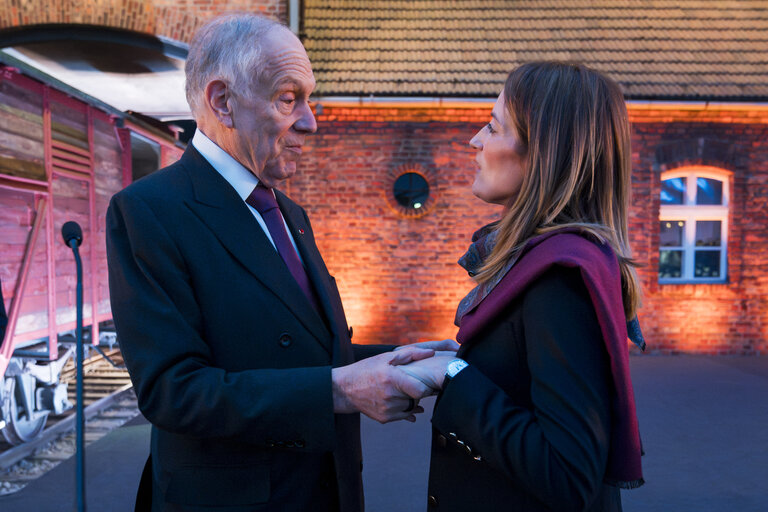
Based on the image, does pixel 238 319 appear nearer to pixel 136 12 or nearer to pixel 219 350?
pixel 219 350

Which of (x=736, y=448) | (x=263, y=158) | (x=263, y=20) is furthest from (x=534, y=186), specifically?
(x=736, y=448)

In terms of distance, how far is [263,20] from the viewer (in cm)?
145

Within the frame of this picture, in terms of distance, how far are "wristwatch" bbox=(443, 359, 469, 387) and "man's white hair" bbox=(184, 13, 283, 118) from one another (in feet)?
3.07

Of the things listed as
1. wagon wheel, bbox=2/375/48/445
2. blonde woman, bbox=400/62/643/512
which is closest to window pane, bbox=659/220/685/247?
blonde woman, bbox=400/62/643/512

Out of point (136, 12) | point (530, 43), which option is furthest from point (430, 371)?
point (530, 43)

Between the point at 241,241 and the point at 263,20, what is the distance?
662 millimetres

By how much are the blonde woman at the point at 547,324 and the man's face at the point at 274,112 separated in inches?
23.1

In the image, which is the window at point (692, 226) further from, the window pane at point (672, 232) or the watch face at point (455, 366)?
the watch face at point (455, 366)

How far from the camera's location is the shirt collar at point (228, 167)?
4.81ft

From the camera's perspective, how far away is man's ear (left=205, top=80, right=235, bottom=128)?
4.64 ft

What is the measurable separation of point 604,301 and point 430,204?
6.78 metres

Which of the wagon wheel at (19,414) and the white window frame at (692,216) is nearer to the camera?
the wagon wheel at (19,414)

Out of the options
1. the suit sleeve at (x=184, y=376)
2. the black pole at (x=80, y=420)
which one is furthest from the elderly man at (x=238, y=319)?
the black pole at (x=80, y=420)

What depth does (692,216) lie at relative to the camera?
8.24 metres
